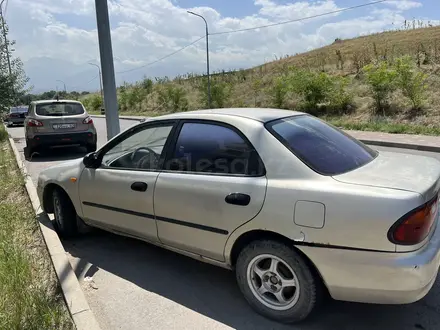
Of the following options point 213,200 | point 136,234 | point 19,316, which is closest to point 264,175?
point 213,200

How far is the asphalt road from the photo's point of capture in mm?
2775

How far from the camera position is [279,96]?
64.3ft

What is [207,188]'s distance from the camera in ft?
9.75

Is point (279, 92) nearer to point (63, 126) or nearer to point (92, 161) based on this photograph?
point (63, 126)

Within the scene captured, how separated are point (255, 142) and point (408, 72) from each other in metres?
13.4

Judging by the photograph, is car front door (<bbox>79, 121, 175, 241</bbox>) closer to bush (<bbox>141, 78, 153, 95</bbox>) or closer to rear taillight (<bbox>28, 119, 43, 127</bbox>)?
rear taillight (<bbox>28, 119, 43, 127</bbox>)

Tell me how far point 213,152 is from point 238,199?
1.75ft

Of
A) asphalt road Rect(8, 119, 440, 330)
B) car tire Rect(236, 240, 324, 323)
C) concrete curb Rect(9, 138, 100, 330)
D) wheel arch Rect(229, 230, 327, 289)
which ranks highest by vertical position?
wheel arch Rect(229, 230, 327, 289)

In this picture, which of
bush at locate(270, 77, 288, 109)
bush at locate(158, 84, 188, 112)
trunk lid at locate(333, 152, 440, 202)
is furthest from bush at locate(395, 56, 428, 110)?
bush at locate(158, 84, 188, 112)

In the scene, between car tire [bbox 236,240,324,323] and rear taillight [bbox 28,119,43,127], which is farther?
rear taillight [bbox 28,119,43,127]

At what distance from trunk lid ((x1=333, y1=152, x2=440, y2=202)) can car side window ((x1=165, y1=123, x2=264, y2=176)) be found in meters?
0.66

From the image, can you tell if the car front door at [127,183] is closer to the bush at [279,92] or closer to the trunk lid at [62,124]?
the trunk lid at [62,124]

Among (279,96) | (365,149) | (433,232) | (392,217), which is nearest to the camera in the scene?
(392,217)

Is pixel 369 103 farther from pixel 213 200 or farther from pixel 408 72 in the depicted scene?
pixel 213 200
